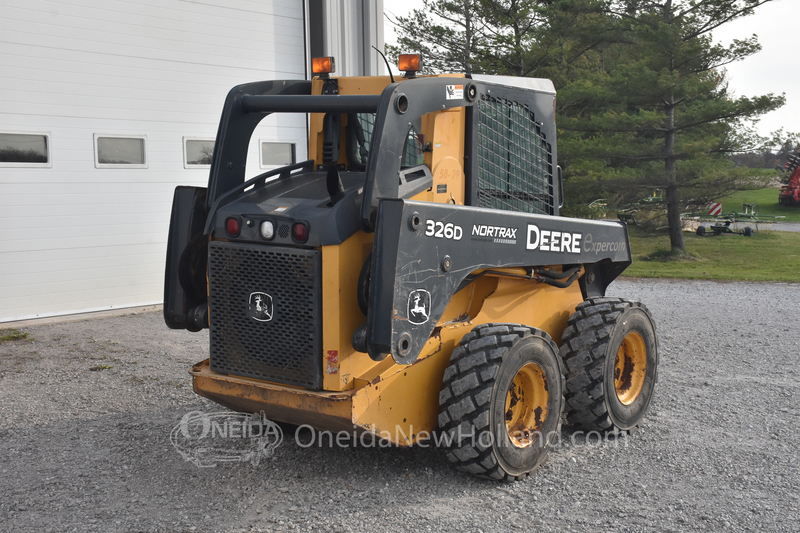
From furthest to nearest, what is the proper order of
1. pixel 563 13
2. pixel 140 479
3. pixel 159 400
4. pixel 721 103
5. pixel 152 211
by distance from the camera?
pixel 563 13, pixel 721 103, pixel 152 211, pixel 159 400, pixel 140 479

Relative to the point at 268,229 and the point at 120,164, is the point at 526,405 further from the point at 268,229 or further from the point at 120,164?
the point at 120,164

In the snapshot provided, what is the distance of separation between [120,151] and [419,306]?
788cm

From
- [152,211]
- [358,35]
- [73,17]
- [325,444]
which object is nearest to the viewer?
[325,444]

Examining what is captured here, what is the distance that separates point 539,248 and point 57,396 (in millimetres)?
4454

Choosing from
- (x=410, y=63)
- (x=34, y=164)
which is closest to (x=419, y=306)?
(x=410, y=63)

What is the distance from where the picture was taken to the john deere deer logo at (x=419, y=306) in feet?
13.2

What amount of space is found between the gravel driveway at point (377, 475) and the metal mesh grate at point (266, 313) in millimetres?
744

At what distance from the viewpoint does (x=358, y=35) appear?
12266 mm

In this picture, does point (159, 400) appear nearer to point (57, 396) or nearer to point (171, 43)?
point (57, 396)

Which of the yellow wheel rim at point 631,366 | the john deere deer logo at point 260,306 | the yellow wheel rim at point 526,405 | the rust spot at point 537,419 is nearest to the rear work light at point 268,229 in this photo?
the john deere deer logo at point 260,306

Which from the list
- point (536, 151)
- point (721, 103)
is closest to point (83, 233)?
point (536, 151)

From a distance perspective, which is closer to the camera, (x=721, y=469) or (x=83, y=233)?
(x=721, y=469)

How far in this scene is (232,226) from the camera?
4422 millimetres

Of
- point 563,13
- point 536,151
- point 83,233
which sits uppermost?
point 563,13
